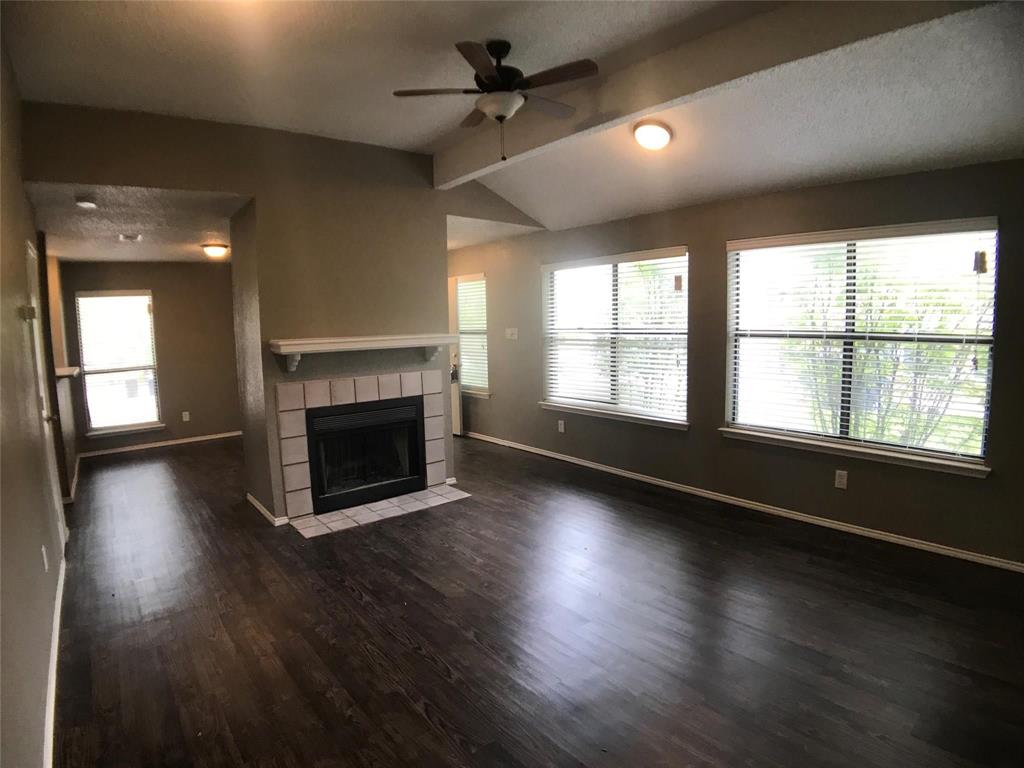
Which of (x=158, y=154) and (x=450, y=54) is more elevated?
(x=450, y=54)

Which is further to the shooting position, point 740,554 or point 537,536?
point 537,536

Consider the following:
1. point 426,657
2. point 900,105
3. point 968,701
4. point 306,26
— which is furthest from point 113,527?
point 900,105

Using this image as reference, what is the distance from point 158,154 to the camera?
131 inches

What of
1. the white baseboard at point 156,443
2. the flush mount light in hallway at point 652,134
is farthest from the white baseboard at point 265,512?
the flush mount light in hallway at point 652,134

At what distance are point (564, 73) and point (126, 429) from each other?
21.2 feet

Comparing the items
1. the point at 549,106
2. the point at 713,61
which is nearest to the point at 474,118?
the point at 549,106

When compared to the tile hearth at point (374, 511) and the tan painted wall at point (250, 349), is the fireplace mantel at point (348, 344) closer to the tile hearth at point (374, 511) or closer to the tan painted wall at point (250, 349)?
the tan painted wall at point (250, 349)

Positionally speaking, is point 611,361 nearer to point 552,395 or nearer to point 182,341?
point 552,395

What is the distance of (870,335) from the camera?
3453mm

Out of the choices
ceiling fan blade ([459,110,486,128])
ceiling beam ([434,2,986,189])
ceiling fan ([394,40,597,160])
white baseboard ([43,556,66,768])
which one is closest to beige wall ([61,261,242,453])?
white baseboard ([43,556,66,768])

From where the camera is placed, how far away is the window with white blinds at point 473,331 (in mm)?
6383

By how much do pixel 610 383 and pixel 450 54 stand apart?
307cm

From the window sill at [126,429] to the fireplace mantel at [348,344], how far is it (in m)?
3.84

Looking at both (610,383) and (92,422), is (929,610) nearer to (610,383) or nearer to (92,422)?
(610,383)
